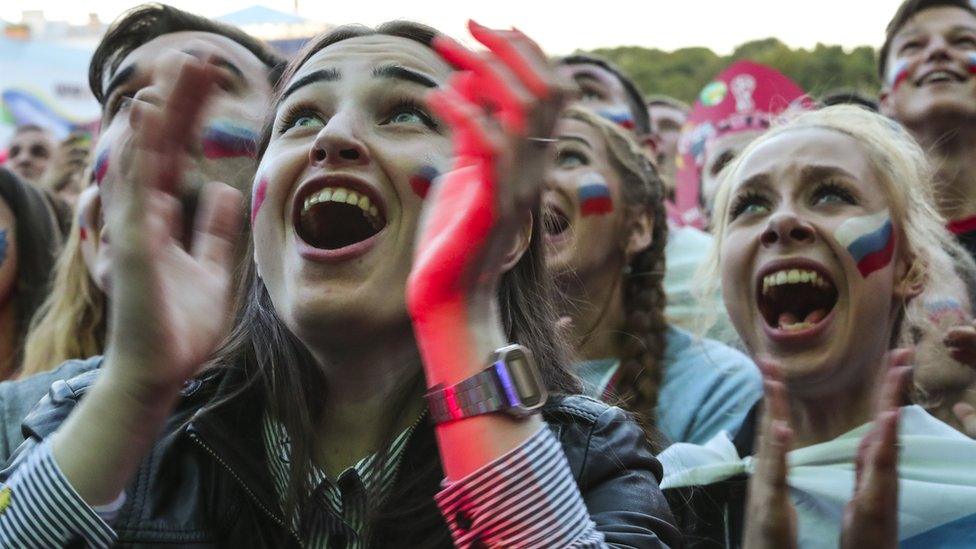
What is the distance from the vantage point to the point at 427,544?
1.73 metres

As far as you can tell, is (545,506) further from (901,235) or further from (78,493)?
(901,235)

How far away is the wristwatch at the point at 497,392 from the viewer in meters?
1.49

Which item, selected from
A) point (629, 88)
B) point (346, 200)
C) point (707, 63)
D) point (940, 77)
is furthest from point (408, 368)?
point (707, 63)

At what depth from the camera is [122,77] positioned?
2980 mm

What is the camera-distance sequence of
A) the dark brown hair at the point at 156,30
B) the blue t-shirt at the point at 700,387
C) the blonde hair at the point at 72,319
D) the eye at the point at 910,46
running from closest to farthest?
1. the dark brown hair at the point at 156,30
2. the blue t-shirt at the point at 700,387
3. the blonde hair at the point at 72,319
4. the eye at the point at 910,46

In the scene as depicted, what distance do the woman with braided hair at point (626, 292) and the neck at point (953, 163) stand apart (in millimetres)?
920

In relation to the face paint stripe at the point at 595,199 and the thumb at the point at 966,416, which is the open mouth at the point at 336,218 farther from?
the face paint stripe at the point at 595,199

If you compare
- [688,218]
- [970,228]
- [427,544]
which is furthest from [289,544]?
[688,218]

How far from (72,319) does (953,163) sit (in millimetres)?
2911

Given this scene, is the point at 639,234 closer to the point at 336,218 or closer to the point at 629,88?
the point at 629,88

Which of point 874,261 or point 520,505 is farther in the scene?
point 874,261

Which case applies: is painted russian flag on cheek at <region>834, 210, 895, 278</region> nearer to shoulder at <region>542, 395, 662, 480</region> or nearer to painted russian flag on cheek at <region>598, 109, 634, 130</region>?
shoulder at <region>542, 395, 662, 480</region>

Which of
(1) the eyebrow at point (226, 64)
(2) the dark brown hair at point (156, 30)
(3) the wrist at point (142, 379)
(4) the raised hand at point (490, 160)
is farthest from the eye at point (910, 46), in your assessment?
(3) the wrist at point (142, 379)

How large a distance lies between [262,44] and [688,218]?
423cm
